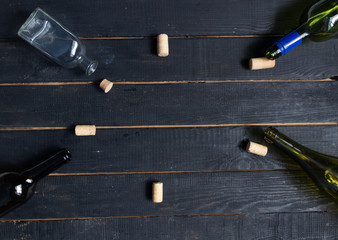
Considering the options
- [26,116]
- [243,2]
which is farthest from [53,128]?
[243,2]

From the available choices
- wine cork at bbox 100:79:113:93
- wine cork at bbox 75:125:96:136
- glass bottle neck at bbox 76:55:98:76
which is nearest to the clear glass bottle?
glass bottle neck at bbox 76:55:98:76

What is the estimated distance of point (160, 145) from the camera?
3.70 ft

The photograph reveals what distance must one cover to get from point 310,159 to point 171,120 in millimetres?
559

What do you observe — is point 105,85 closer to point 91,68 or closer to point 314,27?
point 91,68

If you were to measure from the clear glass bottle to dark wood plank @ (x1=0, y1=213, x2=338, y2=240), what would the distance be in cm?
63

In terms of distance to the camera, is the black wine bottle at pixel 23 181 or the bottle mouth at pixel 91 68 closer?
the black wine bottle at pixel 23 181

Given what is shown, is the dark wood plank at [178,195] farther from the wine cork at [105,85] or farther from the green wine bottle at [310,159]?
the wine cork at [105,85]

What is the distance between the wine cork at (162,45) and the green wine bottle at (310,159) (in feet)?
1.65

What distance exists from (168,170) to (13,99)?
0.66m

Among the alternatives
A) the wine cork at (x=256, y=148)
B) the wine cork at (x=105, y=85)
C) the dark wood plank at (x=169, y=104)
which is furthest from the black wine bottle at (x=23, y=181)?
the wine cork at (x=256, y=148)

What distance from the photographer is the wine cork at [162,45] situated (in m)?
1.08

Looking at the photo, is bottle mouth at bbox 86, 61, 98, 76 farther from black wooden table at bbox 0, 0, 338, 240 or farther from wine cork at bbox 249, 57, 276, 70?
wine cork at bbox 249, 57, 276, 70

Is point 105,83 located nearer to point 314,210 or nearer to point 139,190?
point 139,190

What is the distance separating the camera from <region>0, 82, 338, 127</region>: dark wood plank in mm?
1106
